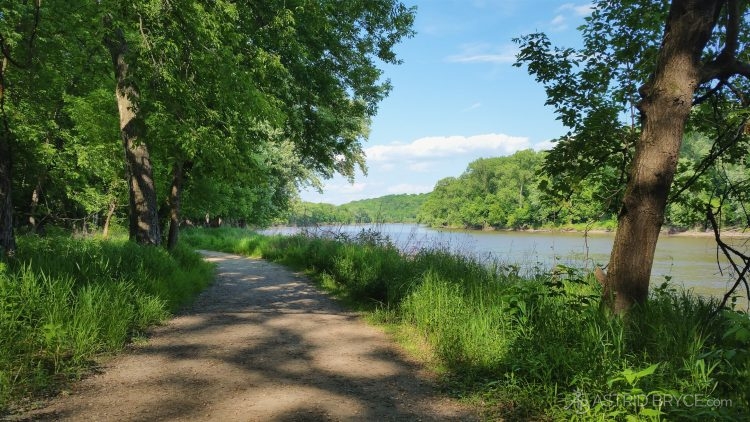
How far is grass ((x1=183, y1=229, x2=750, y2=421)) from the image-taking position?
3.05m

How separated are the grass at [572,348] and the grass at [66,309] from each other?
371 cm

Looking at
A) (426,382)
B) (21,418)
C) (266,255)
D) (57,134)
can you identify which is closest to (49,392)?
(21,418)

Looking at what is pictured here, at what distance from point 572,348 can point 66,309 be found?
17.6ft

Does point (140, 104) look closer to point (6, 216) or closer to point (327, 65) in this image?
point (6, 216)

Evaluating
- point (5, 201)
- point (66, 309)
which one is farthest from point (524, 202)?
point (66, 309)

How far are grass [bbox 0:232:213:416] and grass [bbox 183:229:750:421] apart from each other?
3.71 metres

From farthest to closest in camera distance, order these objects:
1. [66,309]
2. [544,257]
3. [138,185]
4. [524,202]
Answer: [524,202] < [544,257] < [138,185] < [66,309]

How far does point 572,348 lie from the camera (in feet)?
12.8

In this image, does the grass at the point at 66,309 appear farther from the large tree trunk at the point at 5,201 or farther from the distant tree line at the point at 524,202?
the distant tree line at the point at 524,202

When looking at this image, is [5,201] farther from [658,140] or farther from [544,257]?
[544,257]

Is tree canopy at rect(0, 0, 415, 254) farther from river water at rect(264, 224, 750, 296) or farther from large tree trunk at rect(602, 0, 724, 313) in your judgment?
large tree trunk at rect(602, 0, 724, 313)

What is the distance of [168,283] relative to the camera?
810 cm

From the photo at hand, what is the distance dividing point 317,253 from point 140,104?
752 centimetres

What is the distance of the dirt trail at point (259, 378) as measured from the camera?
378 cm
